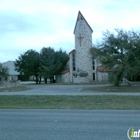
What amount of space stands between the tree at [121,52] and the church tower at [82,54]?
20061 mm

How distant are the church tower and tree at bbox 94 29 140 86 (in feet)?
65.8

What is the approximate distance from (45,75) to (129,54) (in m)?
29.4

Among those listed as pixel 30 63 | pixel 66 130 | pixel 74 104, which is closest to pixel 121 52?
pixel 74 104

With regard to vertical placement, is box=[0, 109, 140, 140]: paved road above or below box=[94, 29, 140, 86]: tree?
below

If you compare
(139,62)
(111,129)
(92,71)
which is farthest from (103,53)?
(111,129)

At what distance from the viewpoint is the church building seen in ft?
179

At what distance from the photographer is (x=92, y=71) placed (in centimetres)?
5647

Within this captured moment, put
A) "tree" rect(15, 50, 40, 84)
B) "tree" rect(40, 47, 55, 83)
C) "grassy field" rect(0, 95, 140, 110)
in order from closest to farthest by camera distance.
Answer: "grassy field" rect(0, 95, 140, 110), "tree" rect(40, 47, 55, 83), "tree" rect(15, 50, 40, 84)

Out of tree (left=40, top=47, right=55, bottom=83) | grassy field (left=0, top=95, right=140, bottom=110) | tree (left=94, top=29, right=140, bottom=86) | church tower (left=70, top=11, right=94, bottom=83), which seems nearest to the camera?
grassy field (left=0, top=95, right=140, bottom=110)

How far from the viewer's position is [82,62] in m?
55.8

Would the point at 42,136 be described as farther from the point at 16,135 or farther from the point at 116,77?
the point at 116,77

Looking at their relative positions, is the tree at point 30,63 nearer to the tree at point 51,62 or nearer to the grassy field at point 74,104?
the tree at point 51,62

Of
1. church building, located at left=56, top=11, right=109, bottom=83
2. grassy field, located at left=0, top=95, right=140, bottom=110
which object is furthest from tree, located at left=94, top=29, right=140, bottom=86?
church building, located at left=56, top=11, right=109, bottom=83

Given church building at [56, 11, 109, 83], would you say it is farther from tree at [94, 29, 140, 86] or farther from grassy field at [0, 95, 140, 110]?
grassy field at [0, 95, 140, 110]
